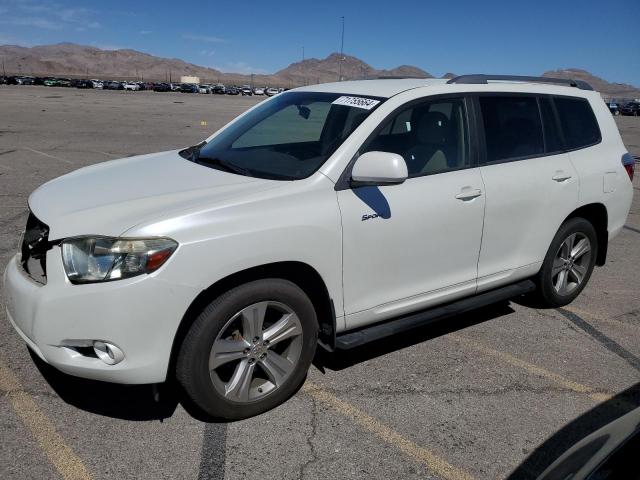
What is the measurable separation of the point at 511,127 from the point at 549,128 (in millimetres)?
499

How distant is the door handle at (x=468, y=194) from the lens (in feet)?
12.4

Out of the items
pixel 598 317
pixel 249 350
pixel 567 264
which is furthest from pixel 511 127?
pixel 249 350

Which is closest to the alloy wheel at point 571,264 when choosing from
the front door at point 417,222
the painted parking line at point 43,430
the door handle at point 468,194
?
the front door at point 417,222

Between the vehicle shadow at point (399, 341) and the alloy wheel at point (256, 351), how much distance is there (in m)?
0.62

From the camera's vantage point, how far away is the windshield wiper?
3561 millimetres

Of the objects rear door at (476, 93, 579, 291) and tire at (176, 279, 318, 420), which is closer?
tire at (176, 279, 318, 420)

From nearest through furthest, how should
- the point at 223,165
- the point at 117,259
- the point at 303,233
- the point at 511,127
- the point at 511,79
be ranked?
the point at 117,259 → the point at 303,233 → the point at 223,165 → the point at 511,127 → the point at 511,79

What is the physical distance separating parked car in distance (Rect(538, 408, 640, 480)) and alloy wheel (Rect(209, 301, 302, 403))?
1.64m

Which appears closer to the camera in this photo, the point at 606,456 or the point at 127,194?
the point at 606,456

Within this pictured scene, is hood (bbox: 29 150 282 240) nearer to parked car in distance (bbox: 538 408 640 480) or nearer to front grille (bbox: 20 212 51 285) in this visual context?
front grille (bbox: 20 212 51 285)

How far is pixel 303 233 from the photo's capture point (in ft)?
10.2

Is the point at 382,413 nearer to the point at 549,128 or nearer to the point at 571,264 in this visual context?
the point at 571,264

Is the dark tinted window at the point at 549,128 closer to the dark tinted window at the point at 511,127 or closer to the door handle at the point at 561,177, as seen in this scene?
the dark tinted window at the point at 511,127

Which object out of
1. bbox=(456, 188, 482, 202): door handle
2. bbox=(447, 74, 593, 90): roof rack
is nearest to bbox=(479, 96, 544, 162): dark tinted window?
bbox=(447, 74, 593, 90): roof rack
